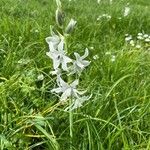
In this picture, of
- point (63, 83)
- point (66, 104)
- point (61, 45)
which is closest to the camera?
point (61, 45)

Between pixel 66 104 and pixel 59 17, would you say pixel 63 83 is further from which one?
Result: pixel 66 104

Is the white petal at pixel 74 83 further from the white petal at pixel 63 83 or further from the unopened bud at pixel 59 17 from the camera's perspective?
the unopened bud at pixel 59 17

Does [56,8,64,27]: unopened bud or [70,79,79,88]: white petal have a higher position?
[56,8,64,27]: unopened bud

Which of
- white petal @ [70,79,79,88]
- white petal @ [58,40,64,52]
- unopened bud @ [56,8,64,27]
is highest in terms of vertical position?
unopened bud @ [56,8,64,27]

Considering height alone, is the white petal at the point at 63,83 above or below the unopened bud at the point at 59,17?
below

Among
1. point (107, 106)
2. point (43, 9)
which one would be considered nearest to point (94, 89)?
point (107, 106)

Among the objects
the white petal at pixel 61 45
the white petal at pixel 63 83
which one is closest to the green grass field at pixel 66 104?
the white petal at pixel 63 83

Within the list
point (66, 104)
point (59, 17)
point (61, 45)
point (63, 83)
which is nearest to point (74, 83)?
point (63, 83)

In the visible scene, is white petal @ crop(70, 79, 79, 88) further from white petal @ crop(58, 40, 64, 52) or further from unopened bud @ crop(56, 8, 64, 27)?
unopened bud @ crop(56, 8, 64, 27)

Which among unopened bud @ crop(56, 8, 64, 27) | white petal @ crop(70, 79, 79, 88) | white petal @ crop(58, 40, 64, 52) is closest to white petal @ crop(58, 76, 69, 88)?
white petal @ crop(70, 79, 79, 88)
